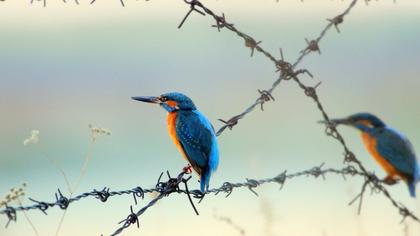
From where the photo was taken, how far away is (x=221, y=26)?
356 cm

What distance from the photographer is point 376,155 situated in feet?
10.6

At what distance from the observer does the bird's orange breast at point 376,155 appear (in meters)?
3.22

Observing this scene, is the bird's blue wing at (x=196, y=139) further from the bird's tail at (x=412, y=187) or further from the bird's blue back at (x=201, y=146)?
the bird's tail at (x=412, y=187)

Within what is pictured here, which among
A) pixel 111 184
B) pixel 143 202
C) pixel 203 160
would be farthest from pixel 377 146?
pixel 111 184

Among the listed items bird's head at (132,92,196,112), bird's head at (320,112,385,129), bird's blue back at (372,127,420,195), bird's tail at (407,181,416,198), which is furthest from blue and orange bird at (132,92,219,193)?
bird's tail at (407,181,416,198)

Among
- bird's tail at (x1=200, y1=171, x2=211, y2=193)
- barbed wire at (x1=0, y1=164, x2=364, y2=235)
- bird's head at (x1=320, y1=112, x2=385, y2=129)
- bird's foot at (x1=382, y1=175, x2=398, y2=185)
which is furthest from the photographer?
bird's tail at (x1=200, y1=171, x2=211, y2=193)

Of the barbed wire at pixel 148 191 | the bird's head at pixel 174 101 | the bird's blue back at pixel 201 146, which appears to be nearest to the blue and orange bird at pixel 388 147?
the barbed wire at pixel 148 191

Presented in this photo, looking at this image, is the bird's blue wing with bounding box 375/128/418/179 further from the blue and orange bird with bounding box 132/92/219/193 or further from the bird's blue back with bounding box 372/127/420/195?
the blue and orange bird with bounding box 132/92/219/193

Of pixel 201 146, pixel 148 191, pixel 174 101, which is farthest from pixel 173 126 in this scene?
pixel 148 191

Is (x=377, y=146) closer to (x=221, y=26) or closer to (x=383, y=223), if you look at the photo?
(x=221, y=26)

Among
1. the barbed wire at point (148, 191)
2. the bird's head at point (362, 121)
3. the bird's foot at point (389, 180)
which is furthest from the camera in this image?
the bird's foot at point (389, 180)

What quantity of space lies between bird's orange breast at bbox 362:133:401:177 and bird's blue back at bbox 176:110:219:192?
0.65 metres

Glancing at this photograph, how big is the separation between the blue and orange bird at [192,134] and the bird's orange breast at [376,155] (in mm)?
651

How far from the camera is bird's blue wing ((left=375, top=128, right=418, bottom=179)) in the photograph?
320 centimetres
